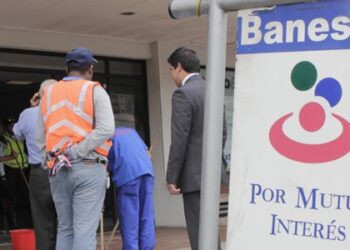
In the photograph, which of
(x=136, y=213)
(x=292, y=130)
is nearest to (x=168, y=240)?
(x=136, y=213)

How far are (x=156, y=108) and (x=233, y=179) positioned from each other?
25.3 ft

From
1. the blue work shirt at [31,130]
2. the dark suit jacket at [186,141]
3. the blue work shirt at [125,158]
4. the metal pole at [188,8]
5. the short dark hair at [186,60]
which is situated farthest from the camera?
the blue work shirt at [31,130]

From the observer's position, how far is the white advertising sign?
171cm

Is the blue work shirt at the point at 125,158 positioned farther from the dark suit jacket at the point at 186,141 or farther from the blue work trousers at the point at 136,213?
the dark suit jacket at the point at 186,141

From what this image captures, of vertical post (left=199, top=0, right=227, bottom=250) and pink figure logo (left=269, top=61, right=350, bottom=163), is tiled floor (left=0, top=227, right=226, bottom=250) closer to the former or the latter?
vertical post (left=199, top=0, right=227, bottom=250)

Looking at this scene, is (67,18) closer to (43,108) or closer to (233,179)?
(43,108)

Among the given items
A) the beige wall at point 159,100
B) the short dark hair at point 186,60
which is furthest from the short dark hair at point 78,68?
the beige wall at point 159,100

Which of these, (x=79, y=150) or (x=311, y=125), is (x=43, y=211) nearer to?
(x=79, y=150)

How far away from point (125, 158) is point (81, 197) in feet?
4.33

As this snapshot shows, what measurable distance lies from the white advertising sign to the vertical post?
0.18 feet

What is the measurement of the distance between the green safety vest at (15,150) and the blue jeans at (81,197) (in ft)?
17.1

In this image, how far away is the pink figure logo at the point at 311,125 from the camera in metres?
1.71

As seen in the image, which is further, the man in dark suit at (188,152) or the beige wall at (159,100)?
the beige wall at (159,100)

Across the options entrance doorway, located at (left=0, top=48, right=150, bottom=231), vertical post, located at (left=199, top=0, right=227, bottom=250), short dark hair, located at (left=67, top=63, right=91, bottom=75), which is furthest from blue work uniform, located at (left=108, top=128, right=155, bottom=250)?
Result: vertical post, located at (left=199, top=0, right=227, bottom=250)
